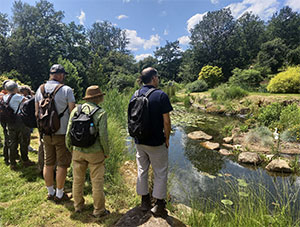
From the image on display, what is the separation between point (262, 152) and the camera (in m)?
5.22

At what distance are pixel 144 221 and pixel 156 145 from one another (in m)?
0.82

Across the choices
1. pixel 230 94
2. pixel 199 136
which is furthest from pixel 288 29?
pixel 199 136

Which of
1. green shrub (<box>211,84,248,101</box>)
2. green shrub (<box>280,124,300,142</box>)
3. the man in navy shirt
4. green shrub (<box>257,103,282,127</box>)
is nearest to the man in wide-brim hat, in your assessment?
the man in navy shirt

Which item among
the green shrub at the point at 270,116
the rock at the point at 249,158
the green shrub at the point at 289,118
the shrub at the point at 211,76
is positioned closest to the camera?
the rock at the point at 249,158

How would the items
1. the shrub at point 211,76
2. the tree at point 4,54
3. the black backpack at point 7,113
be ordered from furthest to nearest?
the shrub at point 211,76, the tree at point 4,54, the black backpack at point 7,113

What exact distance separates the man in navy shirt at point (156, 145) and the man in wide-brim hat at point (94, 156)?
0.42 metres

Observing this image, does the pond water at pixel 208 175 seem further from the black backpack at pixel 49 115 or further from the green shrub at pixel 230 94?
the green shrub at pixel 230 94

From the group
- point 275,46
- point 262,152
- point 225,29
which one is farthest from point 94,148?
point 225,29

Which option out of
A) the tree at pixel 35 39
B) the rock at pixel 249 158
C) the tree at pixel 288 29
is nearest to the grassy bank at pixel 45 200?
the rock at pixel 249 158

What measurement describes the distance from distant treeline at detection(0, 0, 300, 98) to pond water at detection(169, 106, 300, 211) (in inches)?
587

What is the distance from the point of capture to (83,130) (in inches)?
70.5

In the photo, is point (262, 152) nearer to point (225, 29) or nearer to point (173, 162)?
point (173, 162)

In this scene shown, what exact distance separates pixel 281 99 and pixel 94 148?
10.5 metres

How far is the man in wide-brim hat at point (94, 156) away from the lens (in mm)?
1854
